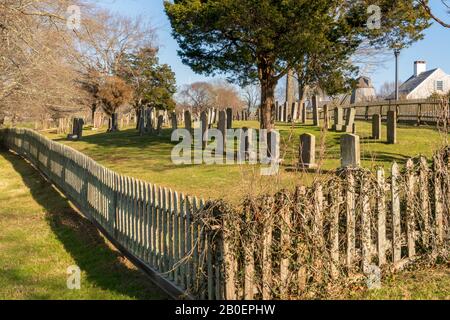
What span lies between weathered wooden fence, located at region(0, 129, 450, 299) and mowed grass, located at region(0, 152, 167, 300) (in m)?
0.44

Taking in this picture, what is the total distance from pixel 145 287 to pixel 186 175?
6.88m

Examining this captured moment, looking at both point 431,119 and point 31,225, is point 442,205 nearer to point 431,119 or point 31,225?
point 31,225

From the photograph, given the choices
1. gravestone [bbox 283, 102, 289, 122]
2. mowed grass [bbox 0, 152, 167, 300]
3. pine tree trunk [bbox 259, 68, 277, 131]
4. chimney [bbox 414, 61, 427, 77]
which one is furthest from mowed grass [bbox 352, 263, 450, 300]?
chimney [bbox 414, 61, 427, 77]

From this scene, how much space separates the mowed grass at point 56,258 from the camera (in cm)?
560

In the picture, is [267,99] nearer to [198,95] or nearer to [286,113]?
[286,113]

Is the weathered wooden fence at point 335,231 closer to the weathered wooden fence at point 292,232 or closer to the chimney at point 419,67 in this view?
the weathered wooden fence at point 292,232

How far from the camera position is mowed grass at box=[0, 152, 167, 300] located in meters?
5.60

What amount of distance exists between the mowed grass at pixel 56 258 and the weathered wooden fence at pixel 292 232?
1.44ft

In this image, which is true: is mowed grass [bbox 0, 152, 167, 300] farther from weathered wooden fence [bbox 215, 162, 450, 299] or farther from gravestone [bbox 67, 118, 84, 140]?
gravestone [bbox 67, 118, 84, 140]

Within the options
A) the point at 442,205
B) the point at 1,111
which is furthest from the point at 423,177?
the point at 1,111

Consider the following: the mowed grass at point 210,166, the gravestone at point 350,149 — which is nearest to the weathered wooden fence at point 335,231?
the mowed grass at point 210,166

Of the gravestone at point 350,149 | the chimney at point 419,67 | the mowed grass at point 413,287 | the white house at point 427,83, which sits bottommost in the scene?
the mowed grass at point 413,287

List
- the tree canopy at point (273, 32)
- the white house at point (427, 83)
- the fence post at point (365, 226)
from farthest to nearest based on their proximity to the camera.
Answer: the white house at point (427, 83) < the tree canopy at point (273, 32) < the fence post at point (365, 226)
